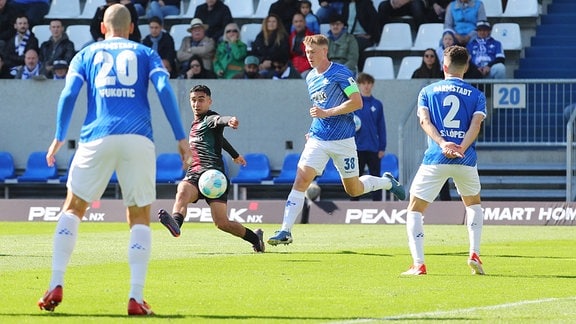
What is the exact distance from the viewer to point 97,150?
9.46m

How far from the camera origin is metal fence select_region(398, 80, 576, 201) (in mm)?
24891

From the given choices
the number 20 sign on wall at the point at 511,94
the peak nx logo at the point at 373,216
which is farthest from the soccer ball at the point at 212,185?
the number 20 sign on wall at the point at 511,94

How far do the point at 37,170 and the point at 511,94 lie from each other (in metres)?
9.94

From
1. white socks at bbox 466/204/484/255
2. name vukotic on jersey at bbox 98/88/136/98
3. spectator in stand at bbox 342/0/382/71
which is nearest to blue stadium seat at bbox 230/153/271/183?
spectator in stand at bbox 342/0/382/71

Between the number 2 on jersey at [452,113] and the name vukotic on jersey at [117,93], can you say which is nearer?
the name vukotic on jersey at [117,93]

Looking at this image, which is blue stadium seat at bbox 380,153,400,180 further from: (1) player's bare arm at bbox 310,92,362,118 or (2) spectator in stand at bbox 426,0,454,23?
(1) player's bare arm at bbox 310,92,362,118

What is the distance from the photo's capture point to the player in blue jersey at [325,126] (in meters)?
15.4

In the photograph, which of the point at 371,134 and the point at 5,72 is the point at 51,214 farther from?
the point at 371,134

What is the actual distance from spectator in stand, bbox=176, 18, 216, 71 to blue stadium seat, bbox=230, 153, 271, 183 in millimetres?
2304

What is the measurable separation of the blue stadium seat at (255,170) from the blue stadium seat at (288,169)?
0.32m

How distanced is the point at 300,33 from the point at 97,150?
1742 cm

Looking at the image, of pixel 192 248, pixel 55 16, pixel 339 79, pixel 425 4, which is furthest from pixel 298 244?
pixel 55 16

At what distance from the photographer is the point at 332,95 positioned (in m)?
15.6

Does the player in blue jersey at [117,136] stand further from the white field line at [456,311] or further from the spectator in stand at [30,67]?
the spectator in stand at [30,67]
